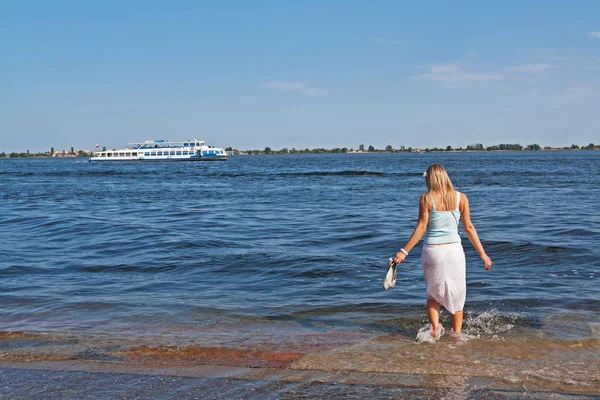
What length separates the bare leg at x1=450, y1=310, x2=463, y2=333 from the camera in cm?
682

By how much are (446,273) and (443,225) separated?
0.52 meters

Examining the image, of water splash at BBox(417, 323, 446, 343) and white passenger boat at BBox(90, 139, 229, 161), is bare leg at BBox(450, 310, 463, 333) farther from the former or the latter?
white passenger boat at BBox(90, 139, 229, 161)

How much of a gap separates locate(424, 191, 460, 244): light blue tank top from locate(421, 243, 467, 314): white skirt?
75 mm

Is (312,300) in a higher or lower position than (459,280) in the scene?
lower

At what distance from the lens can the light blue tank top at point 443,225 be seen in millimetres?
6523

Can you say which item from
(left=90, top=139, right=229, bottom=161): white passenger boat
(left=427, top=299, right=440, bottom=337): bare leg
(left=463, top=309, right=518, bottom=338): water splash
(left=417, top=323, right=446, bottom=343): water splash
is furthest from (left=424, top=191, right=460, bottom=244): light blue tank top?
(left=90, top=139, right=229, bottom=161): white passenger boat

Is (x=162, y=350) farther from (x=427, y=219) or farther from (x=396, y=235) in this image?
(x=396, y=235)

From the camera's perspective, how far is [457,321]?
6.88m

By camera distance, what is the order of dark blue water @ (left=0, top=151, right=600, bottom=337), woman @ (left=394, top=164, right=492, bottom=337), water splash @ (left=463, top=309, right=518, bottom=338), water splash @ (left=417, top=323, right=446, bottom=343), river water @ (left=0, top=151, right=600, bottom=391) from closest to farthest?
river water @ (left=0, top=151, right=600, bottom=391), woman @ (left=394, top=164, right=492, bottom=337), water splash @ (left=417, top=323, right=446, bottom=343), water splash @ (left=463, top=309, right=518, bottom=338), dark blue water @ (left=0, top=151, right=600, bottom=337)

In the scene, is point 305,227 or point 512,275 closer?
point 512,275

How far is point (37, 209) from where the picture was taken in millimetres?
25891

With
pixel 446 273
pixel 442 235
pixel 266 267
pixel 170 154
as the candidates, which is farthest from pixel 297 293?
pixel 170 154

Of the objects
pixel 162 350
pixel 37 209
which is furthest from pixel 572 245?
pixel 37 209

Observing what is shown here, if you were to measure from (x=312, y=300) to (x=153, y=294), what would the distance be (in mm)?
2531
